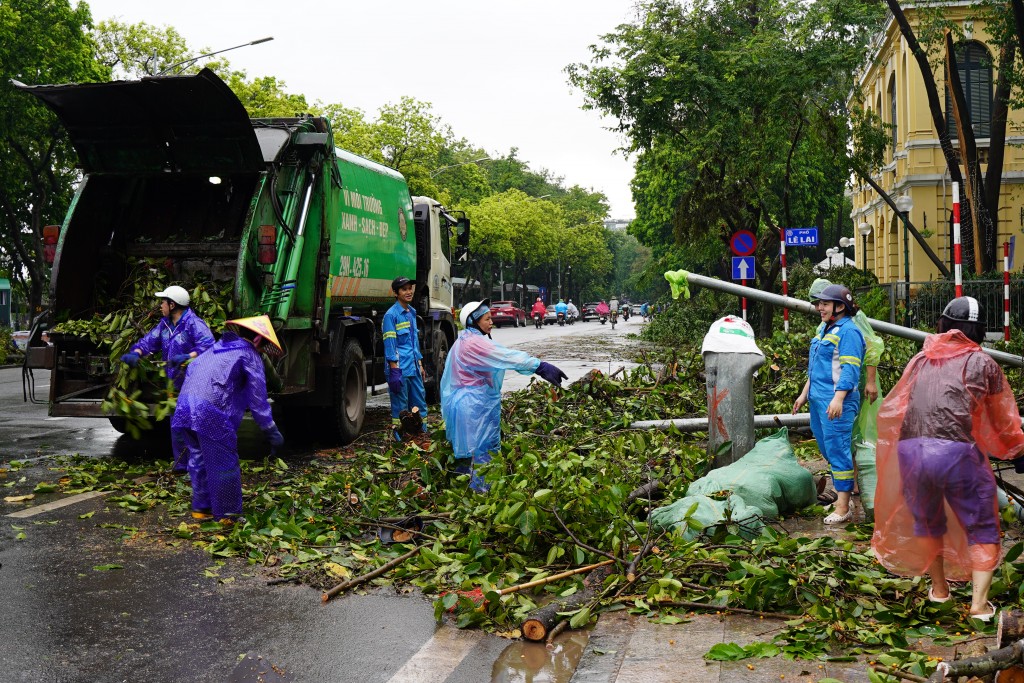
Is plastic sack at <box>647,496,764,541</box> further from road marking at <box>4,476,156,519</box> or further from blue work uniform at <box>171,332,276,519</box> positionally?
road marking at <box>4,476,156,519</box>

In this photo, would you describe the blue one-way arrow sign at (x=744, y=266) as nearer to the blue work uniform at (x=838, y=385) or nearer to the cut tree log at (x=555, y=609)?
the blue work uniform at (x=838, y=385)

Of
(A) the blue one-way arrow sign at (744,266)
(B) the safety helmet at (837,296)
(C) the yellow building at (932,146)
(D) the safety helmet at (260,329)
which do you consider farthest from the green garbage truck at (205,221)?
(C) the yellow building at (932,146)

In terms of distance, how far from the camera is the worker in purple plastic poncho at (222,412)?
22.4ft

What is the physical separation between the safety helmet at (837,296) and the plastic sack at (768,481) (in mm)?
1060

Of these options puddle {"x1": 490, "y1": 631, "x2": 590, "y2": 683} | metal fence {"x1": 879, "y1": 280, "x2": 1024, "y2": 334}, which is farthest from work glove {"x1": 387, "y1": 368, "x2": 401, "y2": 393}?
metal fence {"x1": 879, "y1": 280, "x2": 1024, "y2": 334}

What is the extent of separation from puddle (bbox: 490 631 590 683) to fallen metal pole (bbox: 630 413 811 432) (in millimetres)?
3580

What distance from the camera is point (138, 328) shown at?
8.95 m

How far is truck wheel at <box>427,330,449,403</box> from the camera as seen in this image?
13.7 metres

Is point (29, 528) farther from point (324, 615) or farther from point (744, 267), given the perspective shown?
point (744, 267)

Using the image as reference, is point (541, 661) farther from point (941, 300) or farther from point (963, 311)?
point (941, 300)

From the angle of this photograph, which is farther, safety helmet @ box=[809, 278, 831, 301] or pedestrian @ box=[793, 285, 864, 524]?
safety helmet @ box=[809, 278, 831, 301]

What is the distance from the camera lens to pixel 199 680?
13.7 feet

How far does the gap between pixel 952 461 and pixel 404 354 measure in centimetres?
645

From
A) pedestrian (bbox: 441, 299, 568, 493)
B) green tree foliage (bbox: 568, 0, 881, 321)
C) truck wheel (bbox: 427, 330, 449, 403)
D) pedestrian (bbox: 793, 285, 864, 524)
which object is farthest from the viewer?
green tree foliage (bbox: 568, 0, 881, 321)
